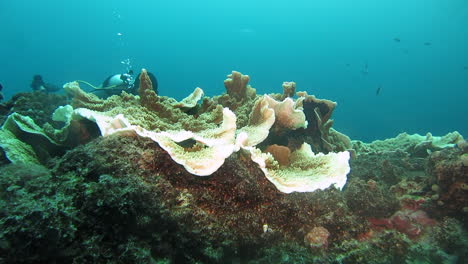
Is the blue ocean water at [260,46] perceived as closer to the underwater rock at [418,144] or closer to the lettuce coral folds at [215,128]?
the underwater rock at [418,144]

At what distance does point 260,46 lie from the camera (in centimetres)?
11200

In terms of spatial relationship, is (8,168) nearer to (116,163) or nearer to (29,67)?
(116,163)

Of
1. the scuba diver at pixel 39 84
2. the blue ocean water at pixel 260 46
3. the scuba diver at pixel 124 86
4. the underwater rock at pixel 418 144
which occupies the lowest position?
the underwater rock at pixel 418 144

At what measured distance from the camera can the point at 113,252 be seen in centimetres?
187

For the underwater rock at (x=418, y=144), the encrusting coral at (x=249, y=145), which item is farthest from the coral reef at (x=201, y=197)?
the underwater rock at (x=418, y=144)

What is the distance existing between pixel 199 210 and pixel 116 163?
0.77m

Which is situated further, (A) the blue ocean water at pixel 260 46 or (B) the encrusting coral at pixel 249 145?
(A) the blue ocean water at pixel 260 46

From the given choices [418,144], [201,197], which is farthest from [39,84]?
[418,144]

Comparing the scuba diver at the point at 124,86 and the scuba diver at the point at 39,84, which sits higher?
the scuba diver at the point at 39,84

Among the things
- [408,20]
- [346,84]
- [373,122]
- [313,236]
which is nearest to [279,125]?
[313,236]

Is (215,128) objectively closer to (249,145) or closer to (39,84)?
(249,145)

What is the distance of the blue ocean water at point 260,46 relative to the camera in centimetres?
9312

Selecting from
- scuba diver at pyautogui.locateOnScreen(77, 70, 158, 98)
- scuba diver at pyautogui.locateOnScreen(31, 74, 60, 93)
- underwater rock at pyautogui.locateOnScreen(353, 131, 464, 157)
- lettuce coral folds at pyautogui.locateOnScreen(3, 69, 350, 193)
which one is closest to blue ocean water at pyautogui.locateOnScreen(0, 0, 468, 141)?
scuba diver at pyautogui.locateOnScreen(31, 74, 60, 93)

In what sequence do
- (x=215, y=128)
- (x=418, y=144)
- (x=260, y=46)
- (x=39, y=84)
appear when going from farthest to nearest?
(x=260, y=46), (x=39, y=84), (x=418, y=144), (x=215, y=128)
